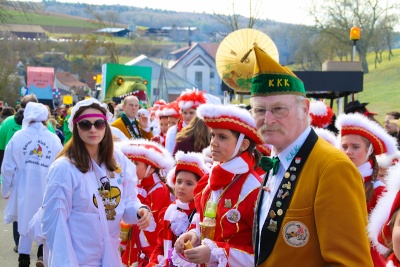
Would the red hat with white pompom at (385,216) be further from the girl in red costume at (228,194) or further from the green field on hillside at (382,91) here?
the green field on hillside at (382,91)

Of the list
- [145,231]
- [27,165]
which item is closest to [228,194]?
[145,231]

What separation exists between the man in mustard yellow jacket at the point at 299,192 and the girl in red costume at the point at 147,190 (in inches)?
123

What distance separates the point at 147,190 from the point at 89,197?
1681 millimetres

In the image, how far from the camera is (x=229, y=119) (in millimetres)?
4809

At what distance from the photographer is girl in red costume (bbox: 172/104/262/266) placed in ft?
14.2

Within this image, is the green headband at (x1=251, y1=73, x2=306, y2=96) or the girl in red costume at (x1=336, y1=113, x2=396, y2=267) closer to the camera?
the green headband at (x1=251, y1=73, x2=306, y2=96)

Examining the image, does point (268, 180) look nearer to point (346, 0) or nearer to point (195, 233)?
point (195, 233)

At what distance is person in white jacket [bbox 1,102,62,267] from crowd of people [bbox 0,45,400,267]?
0.6 inches

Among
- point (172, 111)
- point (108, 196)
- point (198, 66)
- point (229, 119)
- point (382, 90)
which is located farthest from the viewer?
point (198, 66)

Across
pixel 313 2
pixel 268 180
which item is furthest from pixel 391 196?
pixel 313 2

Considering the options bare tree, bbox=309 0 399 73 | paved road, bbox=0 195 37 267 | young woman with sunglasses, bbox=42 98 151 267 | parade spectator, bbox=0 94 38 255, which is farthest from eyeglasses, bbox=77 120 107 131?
bare tree, bbox=309 0 399 73

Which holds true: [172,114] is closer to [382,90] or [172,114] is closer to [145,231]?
[145,231]

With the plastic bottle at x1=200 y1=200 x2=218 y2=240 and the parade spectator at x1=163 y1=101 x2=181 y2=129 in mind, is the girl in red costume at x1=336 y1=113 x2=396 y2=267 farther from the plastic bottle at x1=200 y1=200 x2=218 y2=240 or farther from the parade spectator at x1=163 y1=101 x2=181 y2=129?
the parade spectator at x1=163 y1=101 x2=181 y2=129

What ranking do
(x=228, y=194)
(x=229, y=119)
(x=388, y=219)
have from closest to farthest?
(x=388, y=219) → (x=228, y=194) → (x=229, y=119)
